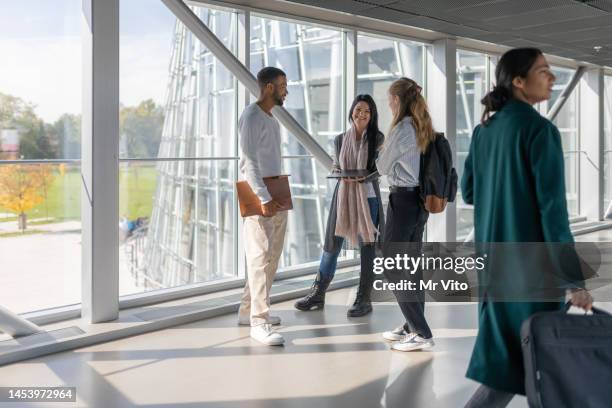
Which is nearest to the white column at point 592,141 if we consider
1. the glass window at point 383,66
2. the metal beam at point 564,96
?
the metal beam at point 564,96

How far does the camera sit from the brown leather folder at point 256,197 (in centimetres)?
445

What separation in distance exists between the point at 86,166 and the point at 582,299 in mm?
3729

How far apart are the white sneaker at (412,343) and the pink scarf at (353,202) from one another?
1046 mm

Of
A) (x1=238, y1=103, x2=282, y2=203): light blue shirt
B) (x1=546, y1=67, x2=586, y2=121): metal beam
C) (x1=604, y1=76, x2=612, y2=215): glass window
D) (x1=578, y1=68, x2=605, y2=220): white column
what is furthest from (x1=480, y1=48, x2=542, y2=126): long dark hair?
(x1=604, y1=76, x2=612, y2=215): glass window

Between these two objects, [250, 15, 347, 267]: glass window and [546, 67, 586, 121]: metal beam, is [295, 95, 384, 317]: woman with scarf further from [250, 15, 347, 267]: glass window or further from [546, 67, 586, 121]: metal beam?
[250, 15, 347, 267]: glass window

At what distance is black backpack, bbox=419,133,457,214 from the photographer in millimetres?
4219

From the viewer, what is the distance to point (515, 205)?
2.30 m

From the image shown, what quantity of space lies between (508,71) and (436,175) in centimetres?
190

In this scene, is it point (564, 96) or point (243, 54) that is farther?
point (564, 96)

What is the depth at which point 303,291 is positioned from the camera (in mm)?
6125

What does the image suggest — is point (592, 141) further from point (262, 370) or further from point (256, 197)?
point (262, 370)

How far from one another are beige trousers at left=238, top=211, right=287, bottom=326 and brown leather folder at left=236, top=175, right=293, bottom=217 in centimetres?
8

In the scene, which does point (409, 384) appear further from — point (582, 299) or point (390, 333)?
point (582, 299)

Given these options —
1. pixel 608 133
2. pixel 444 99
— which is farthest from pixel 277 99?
pixel 608 133
